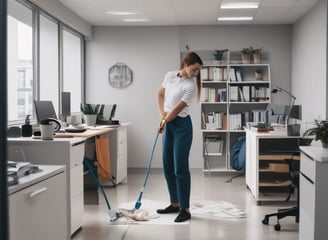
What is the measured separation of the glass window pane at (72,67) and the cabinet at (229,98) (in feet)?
6.79

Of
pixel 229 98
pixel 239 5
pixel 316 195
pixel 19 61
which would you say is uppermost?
pixel 239 5

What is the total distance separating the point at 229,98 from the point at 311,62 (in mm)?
1532

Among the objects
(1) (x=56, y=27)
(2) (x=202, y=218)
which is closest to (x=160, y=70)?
(1) (x=56, y=27)

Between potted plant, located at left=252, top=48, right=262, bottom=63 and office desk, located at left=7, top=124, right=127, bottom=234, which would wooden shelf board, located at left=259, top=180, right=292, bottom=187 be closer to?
office desk, located at left=7, top=124, right=127, bottom=234

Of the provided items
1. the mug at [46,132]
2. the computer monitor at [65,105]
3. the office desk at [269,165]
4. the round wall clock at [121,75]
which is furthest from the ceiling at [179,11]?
the mug at [46,132]

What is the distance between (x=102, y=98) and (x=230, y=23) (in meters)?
2.50

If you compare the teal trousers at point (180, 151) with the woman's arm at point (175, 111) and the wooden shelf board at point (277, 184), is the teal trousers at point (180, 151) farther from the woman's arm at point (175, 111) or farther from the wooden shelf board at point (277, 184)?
the wooden shelf board at point (277, 184)

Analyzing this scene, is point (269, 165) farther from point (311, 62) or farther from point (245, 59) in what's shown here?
point (245, 59)

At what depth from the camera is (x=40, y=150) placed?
3.57 meters

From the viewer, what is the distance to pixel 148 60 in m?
7.76

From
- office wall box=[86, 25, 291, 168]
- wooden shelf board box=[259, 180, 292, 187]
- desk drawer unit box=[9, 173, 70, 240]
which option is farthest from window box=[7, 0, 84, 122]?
desk drawer unit box=[9, 173, 70, 240]

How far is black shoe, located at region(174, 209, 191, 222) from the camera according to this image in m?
4.32

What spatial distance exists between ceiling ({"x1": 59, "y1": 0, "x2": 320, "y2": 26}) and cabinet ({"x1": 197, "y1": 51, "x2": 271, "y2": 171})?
2.46 feet

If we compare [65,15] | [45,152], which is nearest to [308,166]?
[45,152]
